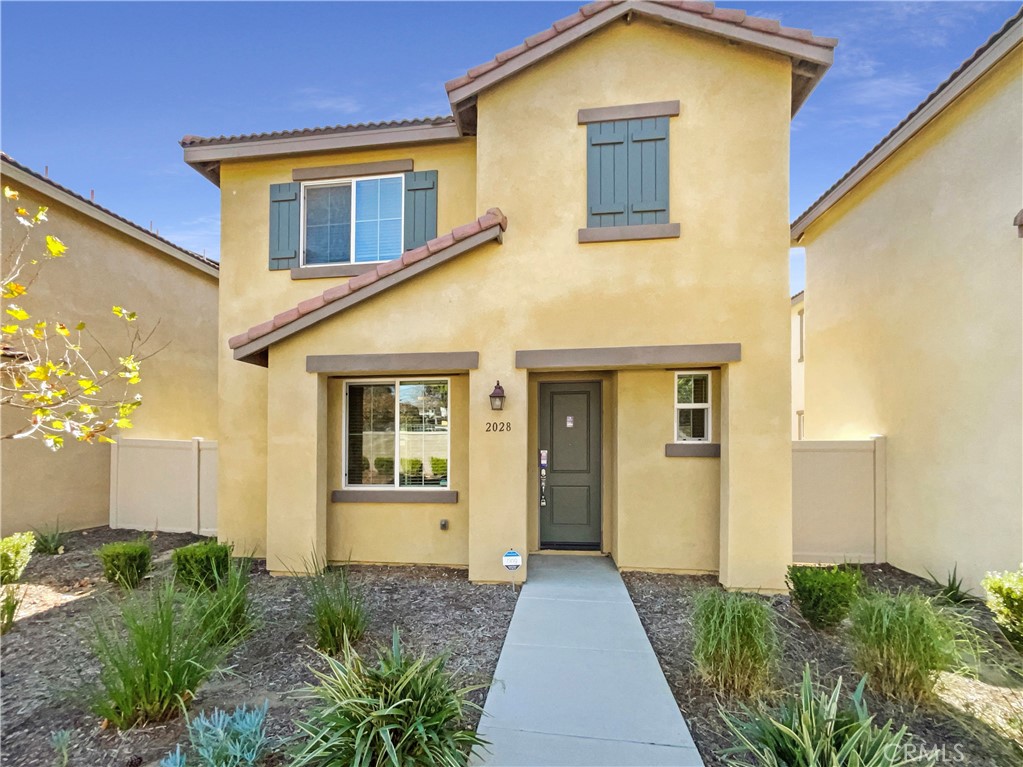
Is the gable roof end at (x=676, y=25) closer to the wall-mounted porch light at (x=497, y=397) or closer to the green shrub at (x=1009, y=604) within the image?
the wall-mounted porch light at (x=497, y=397)

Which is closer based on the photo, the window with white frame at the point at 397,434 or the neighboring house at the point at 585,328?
the neighboring house at the point at 585,328

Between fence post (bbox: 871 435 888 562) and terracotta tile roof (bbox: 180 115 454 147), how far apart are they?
8.73 metres

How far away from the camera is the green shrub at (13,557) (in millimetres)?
6027

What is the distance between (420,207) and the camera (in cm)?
793

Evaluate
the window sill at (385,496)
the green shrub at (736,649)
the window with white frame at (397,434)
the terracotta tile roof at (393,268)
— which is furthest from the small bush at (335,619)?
the terracotta tile roof at (393,268)

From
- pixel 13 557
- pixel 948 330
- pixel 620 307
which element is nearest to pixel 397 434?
pixel 620 307

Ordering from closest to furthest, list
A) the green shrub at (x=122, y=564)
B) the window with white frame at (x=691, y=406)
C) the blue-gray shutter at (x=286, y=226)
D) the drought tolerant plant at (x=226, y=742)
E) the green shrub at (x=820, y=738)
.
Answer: the green shrub at (x=820, y=738) < the drought tolerant plant at (x=226, y=742) < the green shrub at (x=122, y=564) < the window with white frame at (x=691, y=406) < the blue-gray shutter at (x=286, y=226)

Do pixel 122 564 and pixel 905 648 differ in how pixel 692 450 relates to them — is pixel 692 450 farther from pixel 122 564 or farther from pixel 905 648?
pixel 122 564

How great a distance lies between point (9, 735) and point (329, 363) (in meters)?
4.55

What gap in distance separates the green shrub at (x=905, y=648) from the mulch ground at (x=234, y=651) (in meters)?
3.27

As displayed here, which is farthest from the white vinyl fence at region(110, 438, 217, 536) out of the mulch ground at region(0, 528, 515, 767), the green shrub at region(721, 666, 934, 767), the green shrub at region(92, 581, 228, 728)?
the green shrub at region(721, 666, 934, 767)

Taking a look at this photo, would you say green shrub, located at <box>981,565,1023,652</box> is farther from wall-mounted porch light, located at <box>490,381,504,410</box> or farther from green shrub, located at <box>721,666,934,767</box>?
wall-mounted porch light, located at <box>490,381,504,410</box>

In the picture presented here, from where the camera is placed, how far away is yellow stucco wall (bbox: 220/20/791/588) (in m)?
6.30

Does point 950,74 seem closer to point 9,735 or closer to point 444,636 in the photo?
point 444,636
